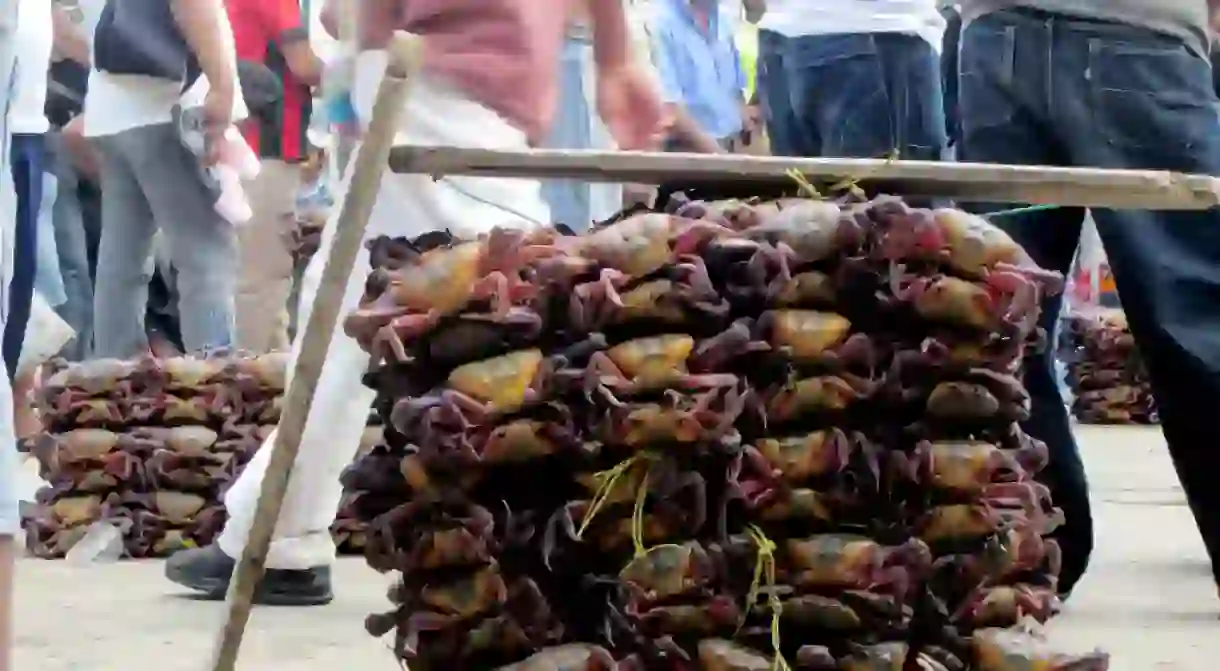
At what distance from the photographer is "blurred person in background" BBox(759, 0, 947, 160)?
439cm

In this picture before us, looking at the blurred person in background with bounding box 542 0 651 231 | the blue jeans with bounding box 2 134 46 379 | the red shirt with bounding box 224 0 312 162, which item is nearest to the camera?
the blue jeans with bounding box 2 134 46 379

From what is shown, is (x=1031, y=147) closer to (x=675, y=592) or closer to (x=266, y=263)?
(x=675, y=592)

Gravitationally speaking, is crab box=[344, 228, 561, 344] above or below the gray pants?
above

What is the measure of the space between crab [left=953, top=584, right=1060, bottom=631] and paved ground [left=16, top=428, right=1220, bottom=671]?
1230 mm

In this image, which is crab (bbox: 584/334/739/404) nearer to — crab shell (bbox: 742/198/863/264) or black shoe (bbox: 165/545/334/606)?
crab shell (bbox: 742/198/863/264)

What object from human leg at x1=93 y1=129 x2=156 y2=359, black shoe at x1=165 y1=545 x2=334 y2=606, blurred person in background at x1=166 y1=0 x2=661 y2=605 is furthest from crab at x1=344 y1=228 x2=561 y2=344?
human leg at x1=93 y1=129 x2=156 y2=359

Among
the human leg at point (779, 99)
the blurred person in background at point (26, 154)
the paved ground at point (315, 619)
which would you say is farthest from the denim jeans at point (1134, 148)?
the blurred person in background at point (26, 154)

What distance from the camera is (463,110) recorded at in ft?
9.43

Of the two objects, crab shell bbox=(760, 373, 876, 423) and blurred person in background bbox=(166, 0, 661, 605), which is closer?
crab shell bbox=(760, 373, 876, 423)

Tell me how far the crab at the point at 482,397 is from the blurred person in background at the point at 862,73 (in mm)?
2687

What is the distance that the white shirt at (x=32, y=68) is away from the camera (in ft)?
14.5

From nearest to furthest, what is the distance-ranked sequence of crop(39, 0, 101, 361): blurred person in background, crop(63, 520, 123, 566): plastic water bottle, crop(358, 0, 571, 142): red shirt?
crop(358, 0, 571, 142): red shirt, crop(63, 520, 123, 566): plastic water bottle, crop(39, 0, 101, 361): blurred person in background

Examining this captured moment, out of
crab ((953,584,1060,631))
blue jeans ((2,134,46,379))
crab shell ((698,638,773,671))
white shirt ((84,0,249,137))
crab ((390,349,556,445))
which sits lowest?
white shirt ((84,0,249,137))

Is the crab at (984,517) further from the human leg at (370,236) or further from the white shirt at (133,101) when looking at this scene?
the white shirt at (133,101)
